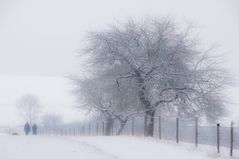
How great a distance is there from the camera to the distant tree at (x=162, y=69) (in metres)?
39.7

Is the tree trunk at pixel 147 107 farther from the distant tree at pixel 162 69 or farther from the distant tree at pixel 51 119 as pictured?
the distant tree at pixel 51 119

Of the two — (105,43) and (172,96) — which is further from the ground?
(105,43)

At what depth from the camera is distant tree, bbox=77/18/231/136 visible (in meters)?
39.7

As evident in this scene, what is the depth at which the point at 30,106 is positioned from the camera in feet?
616

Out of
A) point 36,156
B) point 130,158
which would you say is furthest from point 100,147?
point 130,158

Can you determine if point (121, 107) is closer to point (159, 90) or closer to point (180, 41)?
point (159, 90)

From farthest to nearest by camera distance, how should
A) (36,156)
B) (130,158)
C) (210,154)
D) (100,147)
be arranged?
(100,147) → (36,156) → (210,154) → (130,158)

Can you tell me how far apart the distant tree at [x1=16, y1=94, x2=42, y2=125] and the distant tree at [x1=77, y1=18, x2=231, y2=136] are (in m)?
143

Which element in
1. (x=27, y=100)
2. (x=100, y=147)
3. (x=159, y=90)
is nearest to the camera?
(x=100, y=147)

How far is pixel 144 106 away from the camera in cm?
4150

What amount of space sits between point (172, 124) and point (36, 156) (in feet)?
50.2

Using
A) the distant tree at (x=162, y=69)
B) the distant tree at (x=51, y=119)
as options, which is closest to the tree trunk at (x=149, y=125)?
the distant tree at (x=162, y=69)

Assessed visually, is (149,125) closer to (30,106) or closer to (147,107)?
(147,107)

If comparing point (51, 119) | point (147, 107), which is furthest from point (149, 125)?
point (51, 119)
